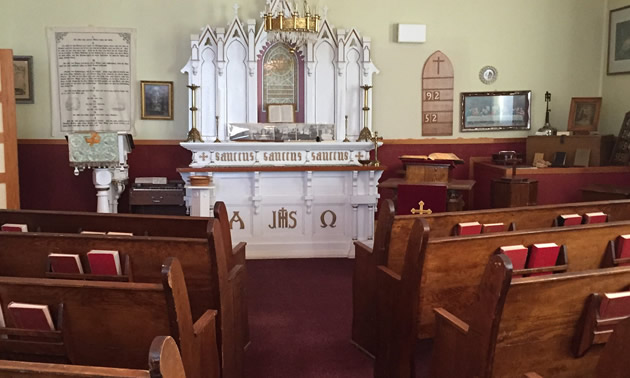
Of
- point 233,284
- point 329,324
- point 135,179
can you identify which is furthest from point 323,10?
point 233,284

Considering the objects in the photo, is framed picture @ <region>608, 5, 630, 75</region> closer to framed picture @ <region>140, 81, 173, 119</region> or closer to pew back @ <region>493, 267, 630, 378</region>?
framed picture @ <region>140, 81, 173, 119</region>

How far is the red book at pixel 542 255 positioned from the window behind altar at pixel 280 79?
4604mm

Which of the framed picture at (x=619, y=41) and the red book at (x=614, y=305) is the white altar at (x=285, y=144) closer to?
the framed picture at (x=619, y=41)

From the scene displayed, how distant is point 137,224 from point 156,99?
4005 millimetres

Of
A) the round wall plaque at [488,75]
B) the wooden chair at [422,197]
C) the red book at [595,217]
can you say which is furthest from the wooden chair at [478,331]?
the round wall plaque at [488,75]

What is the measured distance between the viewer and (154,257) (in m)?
2.67

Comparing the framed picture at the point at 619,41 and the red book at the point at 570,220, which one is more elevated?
the framed picture at the point at 619,41

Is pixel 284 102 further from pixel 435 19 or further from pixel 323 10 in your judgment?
pixel 435 19

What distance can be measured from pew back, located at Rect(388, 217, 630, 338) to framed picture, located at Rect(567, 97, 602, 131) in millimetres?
4826

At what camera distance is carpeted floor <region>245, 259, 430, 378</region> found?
3377 millimetres

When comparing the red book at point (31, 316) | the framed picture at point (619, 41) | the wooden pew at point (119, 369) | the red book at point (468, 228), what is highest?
the framed picture at point (619, 41)

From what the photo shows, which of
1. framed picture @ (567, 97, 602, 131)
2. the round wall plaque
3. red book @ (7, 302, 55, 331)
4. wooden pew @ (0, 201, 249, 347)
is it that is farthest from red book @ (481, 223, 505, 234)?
framed picture @ (567, 97, 602, 131)

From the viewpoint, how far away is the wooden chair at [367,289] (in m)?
3.26

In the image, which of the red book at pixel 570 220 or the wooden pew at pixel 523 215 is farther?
the red book at pixel 570 220
